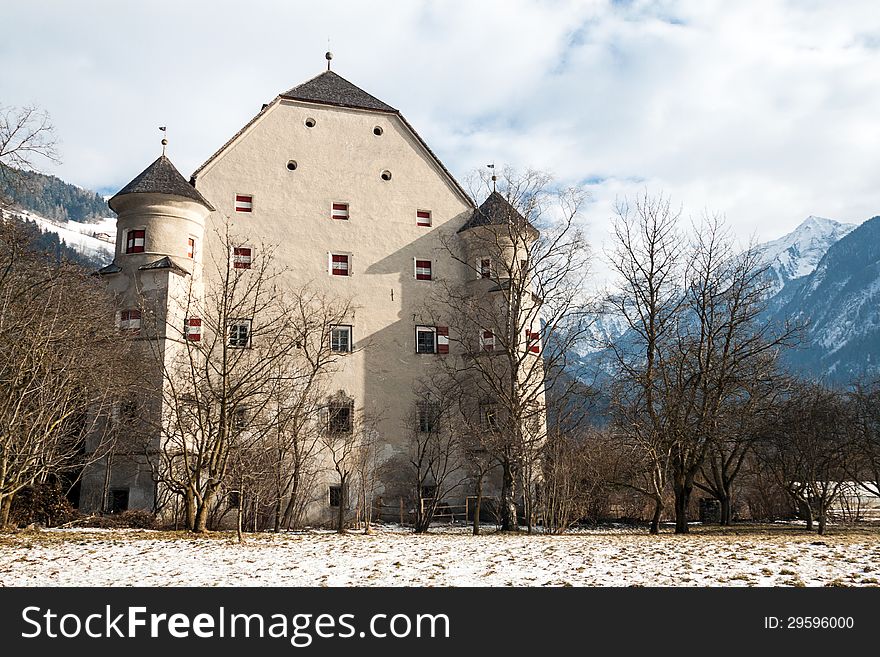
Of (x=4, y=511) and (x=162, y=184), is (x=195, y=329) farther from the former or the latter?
(x=4, y=511)

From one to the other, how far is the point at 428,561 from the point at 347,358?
26.4m

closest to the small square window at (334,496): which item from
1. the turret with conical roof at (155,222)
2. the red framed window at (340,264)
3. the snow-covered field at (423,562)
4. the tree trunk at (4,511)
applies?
the red framed window at (340,264)

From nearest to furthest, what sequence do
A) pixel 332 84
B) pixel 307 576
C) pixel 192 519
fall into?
pixel 307 576 < pixel 192 519 < pixel 332 84

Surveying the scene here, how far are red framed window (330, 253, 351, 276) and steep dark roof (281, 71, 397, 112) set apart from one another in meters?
8.12

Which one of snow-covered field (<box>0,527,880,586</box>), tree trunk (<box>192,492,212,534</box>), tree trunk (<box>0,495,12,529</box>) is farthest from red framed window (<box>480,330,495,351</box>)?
tree trunk (<box>0,495,12,529</box>)

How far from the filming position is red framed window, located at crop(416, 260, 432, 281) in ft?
139

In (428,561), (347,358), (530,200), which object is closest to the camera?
(428,561)

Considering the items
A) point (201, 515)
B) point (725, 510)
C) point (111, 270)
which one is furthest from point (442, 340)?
point (201, 515)

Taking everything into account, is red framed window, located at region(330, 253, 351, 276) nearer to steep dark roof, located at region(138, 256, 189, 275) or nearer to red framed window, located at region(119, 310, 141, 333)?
steep dark roof, located at region(138, 256, 189, 275)

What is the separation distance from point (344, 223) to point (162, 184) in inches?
358

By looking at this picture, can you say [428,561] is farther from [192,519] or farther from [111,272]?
[111,272]

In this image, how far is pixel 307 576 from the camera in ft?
41.2

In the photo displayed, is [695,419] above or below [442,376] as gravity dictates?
below
